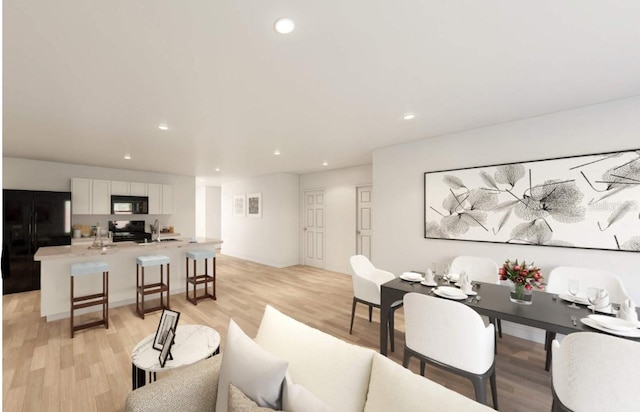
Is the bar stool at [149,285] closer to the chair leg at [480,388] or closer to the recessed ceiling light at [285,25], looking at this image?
the recessed ceiling light at [285,25]

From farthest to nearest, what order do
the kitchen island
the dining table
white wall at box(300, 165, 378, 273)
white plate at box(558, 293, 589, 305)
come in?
white wall at box(300, 165, 378, 273)
the kitchen island
white plate at box(558, 293, 589, 305)
the dining table

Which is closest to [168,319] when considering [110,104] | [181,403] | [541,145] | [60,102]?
[181,403]

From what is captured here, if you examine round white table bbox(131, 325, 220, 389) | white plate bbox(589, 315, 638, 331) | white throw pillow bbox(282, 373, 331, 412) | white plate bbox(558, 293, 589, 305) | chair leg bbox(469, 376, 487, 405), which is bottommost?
chair leg bbox(469, 376, 487, 405)

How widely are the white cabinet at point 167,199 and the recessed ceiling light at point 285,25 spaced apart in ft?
19.9

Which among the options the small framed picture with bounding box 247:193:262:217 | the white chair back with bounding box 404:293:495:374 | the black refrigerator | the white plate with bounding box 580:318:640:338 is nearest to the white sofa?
the white chair back with bounding box 404:293:495:374

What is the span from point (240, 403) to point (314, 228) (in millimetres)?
5879

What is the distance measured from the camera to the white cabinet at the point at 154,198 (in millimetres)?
6824

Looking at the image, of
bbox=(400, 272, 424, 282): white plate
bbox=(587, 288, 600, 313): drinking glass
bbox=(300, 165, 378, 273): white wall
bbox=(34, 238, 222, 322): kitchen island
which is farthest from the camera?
bbox=(300, 165, 378, 273): white wall

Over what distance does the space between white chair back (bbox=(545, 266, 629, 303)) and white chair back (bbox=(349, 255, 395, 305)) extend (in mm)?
1606

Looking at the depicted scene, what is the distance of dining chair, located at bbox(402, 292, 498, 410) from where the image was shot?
6.80 feet

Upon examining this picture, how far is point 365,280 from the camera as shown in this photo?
131 inches

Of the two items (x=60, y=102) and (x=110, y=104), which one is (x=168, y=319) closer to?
(x=110, y=104)

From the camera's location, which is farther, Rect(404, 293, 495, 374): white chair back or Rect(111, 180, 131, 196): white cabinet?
Rect(111, 180, 131, 196): white cabinet

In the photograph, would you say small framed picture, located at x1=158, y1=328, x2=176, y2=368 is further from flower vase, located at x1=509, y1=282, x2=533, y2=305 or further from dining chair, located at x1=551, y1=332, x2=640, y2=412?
flower vase, located at x1=509, y1=282, x2=533, y2=305
